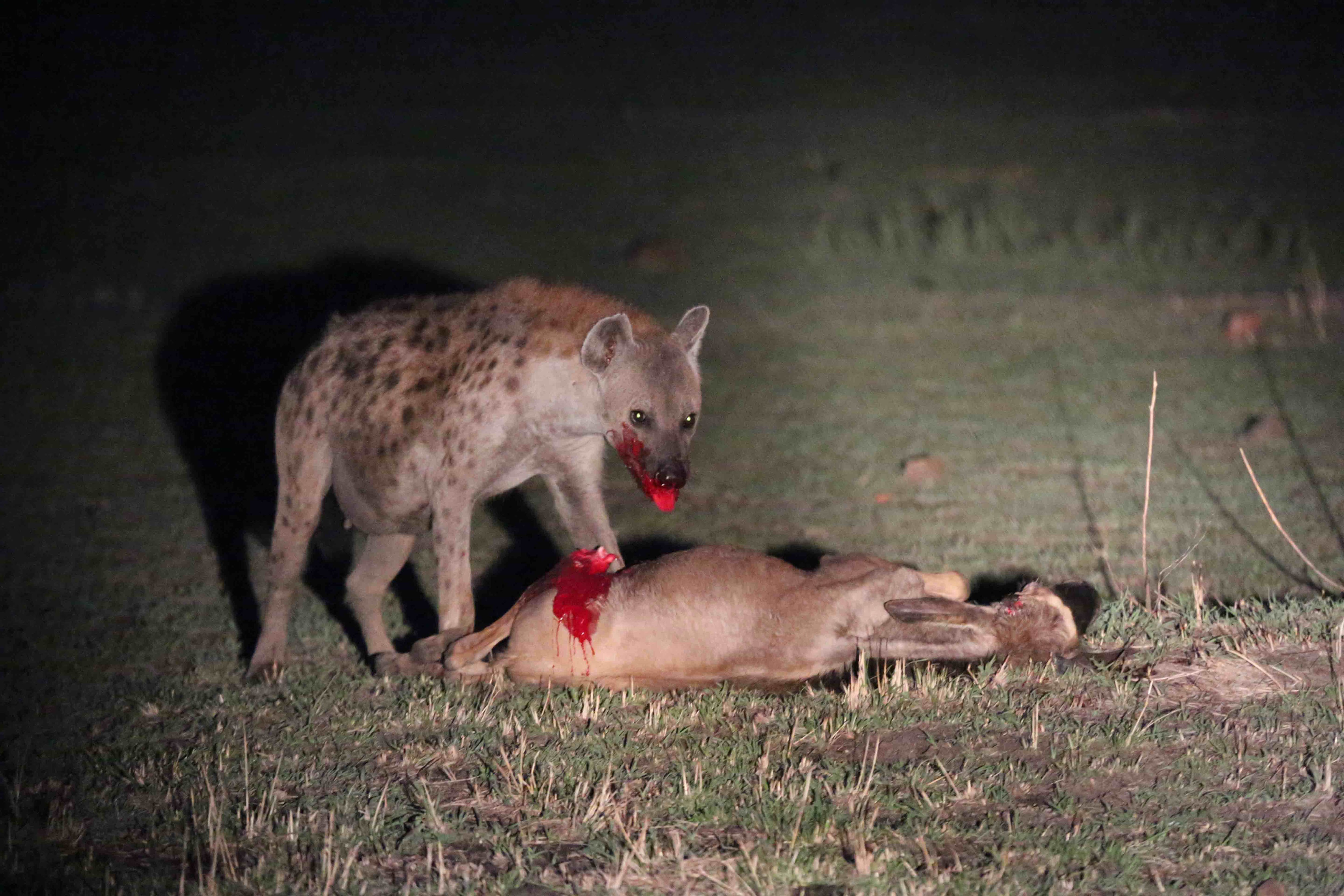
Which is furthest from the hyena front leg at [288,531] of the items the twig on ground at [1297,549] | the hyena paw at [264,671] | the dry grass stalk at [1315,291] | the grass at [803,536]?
the dry grass stalk at [1315,291]

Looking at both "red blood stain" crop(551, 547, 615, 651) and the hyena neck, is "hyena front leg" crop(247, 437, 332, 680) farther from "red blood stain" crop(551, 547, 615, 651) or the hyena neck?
"red blood stain" crop(551, 547, 615, 651)

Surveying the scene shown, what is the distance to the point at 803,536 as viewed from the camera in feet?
19.5

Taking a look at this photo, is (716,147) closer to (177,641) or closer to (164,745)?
(177,641)

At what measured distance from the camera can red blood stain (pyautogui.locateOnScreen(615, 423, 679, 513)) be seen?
4.10 meters

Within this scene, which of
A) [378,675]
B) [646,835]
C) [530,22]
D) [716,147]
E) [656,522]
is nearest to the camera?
[646,835]

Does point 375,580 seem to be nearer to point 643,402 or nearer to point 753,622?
point 643,402

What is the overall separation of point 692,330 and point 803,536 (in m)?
1.70

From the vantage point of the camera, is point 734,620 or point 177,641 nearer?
point 734,620

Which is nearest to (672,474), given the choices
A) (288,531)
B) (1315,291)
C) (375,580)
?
(375,580)

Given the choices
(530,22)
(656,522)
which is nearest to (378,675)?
(656,522)

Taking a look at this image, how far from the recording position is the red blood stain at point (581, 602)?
3588mm

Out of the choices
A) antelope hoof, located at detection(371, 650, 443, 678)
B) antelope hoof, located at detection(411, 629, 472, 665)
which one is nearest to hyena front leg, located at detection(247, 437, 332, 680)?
antelope hoof, located at detection(371, 650, 443, 678)

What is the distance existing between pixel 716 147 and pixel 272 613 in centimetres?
1161

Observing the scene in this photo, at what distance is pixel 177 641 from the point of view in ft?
15.8
